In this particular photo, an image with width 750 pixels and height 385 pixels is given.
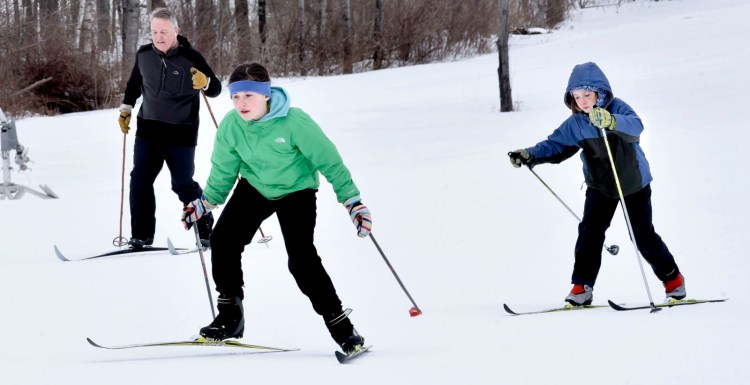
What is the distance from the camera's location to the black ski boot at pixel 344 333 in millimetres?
3850

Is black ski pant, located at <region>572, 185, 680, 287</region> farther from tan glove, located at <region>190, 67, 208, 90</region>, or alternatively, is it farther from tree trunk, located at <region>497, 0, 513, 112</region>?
tree trunk, located at <region>497, 0, 513, 112</region>

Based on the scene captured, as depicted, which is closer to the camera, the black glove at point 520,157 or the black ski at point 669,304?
the black ski at point 669,304

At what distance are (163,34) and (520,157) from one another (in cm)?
254

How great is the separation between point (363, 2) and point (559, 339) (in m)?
18.6

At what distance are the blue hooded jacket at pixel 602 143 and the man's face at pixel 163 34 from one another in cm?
260

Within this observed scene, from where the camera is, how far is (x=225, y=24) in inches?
729

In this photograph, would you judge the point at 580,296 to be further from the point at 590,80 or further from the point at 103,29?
the point at 103,29

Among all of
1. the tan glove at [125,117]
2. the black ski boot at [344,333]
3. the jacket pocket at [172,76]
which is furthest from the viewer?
the tan glove at [125,117]

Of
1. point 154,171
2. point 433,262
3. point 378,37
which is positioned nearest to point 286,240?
point 433,262

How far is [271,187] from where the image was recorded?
3.93m

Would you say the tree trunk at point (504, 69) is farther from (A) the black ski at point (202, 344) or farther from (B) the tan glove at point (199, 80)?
(A) the black ski at point (202, 344)

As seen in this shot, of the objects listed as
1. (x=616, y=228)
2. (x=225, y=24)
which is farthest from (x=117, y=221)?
(x=225, y=24)

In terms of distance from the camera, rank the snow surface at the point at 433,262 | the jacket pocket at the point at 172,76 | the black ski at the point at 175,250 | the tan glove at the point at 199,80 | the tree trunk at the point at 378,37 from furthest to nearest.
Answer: the tree trunk at the point at 378,37 → the black ski at the point at 175,250 → the jacket pocket at the point at 172,76 → the tan glove at the point at 199,80 → the snow surface at the point at 433,262

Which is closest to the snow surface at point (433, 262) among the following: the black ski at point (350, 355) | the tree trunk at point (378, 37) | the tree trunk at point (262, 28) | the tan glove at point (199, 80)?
the black ski at point (350, 355)
